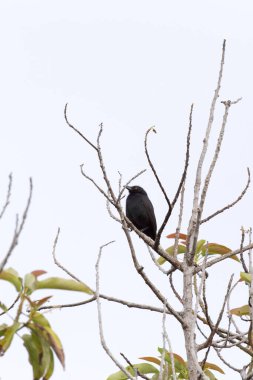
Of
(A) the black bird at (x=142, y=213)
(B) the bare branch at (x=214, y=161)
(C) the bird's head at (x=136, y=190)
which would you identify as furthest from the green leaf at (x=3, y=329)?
(C) the bird's head at (x=136, y=190)

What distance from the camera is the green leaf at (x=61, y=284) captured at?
92.0 inches

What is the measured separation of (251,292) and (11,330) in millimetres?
1814

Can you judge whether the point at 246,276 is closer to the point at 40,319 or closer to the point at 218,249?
the point at 218,249

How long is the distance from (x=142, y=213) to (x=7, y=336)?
907 cm

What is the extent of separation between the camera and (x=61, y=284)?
239 cm

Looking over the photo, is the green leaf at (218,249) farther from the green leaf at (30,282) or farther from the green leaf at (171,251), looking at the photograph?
the green leaf at (30,282)

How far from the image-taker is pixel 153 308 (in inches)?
144

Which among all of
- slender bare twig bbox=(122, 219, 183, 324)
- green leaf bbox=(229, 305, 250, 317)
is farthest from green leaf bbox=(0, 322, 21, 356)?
green leaf bbox=(229, 305, 250, 317)

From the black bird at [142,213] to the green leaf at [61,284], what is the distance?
845 centimetres

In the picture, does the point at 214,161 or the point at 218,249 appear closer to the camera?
the point at 214,161

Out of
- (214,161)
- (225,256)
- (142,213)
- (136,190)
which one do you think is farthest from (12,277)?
(136,190)

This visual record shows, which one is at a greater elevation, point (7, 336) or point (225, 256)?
point (225, 256)

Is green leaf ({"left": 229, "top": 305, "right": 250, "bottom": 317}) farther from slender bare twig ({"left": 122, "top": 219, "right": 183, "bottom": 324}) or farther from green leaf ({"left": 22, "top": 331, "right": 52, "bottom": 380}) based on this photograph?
green leaf ({"left": 22, "top": 331, "right": 52, "bottom": 380})

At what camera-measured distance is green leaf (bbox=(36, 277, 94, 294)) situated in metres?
2.34
